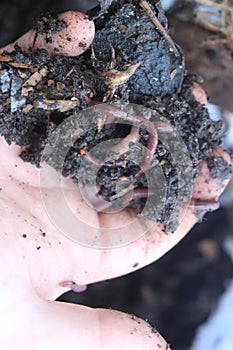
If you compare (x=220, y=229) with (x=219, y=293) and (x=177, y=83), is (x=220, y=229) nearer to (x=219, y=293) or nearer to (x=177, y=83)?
(x=219, y=293)

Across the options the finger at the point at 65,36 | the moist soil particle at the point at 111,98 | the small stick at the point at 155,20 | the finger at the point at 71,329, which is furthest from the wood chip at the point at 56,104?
the finger at the point at 71,329

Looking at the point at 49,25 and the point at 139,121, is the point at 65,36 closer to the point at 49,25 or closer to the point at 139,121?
the point at 49,25

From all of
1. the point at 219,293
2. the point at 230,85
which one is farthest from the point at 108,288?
the point at 230,85

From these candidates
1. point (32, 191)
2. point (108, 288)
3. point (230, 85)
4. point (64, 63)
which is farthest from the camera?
point (108, 288)

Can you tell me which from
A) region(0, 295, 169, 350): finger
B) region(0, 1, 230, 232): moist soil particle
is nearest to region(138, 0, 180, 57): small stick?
region(0, 1, 230, 232): moist soil particle

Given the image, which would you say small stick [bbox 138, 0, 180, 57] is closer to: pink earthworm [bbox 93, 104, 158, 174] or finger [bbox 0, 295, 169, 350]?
pink earthworm [bbox 93, 104, 158, 174]

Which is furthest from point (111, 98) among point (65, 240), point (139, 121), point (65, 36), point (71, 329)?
point (71, 329)

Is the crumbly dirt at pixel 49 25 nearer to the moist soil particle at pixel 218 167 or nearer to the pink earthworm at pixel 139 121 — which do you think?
the pink earthworm at pixel 139 121
